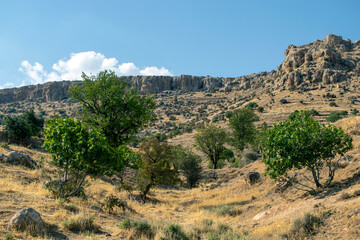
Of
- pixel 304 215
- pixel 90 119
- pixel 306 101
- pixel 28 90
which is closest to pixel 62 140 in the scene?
pixel 90 119

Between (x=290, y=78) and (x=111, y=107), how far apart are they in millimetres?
87066

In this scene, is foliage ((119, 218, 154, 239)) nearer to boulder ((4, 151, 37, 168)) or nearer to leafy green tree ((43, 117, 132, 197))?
leafy green tree ((43, 117, 132, 197))

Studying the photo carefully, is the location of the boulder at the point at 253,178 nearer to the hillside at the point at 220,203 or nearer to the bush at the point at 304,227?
the hillside at the point at 220,203

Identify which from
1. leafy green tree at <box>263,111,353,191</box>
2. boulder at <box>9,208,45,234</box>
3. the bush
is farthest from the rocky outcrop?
boulder at <box>9,208,45,234</box>

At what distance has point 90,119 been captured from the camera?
2005 cm

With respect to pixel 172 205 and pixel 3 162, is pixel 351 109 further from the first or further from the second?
pixel 3 162

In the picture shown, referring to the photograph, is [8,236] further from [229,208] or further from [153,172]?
[153,172]

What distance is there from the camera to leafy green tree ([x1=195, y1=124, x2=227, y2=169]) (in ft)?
128

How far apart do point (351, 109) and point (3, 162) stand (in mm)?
73720

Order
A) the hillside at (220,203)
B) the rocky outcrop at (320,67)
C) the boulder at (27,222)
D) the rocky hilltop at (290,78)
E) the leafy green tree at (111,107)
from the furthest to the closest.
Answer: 1. the rocky hilltop at (290,78)
2. the rocky outcrop at (320,67)
3. the leafy green tree at (111,107)
4. the hillside at (220,203)
5. the boulder at (27,222)

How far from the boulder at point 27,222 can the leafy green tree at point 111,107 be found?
12.5m

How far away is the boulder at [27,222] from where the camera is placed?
6.74m

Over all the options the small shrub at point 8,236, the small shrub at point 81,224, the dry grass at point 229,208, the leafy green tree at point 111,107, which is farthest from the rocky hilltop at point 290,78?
the small shrub at point 8,236

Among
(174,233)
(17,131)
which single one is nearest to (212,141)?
(17,131)
